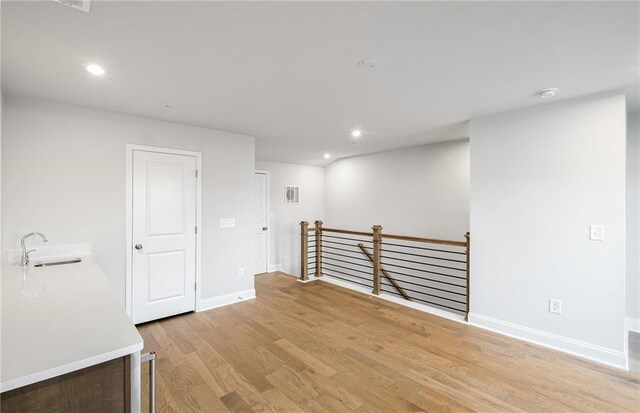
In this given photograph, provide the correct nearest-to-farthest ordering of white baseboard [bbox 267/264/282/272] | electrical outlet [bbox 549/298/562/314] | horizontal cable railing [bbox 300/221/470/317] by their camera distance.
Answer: electrical outlet [bbox 549/298/562/314]
horizontal cable railing [bbox 300/221/470/317]
white baseboard [bbox 267/264/282/272]

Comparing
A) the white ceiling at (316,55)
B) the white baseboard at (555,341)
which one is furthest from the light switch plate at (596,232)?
the white ceiling at (316,55)

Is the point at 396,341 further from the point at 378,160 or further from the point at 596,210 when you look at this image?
the point at 378,160

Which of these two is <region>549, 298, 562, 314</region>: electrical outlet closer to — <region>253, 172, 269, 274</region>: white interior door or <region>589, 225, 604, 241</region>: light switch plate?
<region>589, 225, 604, 241</region>: light switch plate

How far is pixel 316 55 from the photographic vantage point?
189cm

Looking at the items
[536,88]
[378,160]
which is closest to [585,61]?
[536,88]

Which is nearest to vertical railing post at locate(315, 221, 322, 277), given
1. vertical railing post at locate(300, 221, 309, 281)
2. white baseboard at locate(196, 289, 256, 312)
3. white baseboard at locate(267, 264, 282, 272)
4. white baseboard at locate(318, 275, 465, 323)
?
white baseboard at locate(318, 275, 465, 323)

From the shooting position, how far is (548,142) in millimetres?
2775

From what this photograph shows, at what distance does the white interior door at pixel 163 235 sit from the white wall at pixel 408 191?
3.38 meters

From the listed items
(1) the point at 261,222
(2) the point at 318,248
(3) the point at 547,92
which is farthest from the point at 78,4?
(1) the point at 261,222

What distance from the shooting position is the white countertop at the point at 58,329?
0.91m

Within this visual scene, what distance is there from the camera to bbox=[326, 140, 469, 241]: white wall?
14.7ft

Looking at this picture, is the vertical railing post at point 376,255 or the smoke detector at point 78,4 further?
the vertical railing post at point 376,255

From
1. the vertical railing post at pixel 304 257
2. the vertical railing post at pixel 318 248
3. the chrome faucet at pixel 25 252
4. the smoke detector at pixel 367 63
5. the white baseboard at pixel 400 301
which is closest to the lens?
the smoke detector at pixel 367 63

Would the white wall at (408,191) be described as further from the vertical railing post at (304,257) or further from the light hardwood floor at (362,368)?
the light hardwood floor at (362,368)
